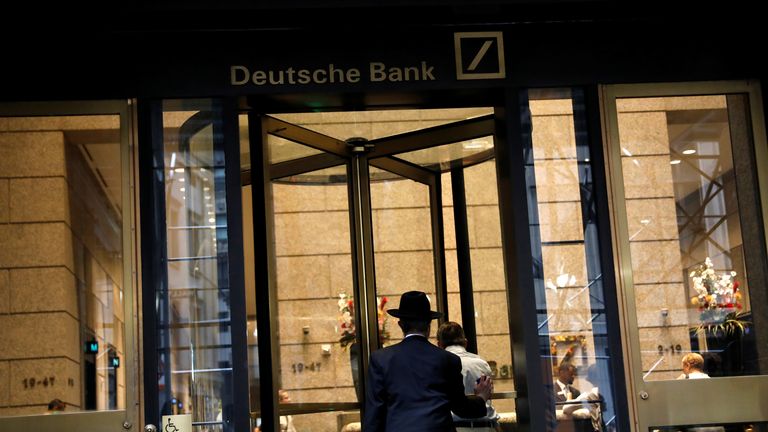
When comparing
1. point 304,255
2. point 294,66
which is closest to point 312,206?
point 304,255

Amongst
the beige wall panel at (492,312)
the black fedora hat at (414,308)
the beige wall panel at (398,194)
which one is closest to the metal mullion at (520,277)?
the black fedora hat at (414,308)

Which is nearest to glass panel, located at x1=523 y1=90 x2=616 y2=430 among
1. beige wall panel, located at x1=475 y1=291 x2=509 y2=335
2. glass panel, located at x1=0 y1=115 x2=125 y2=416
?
beige wall panel, located at x1=475 y1=291 x2=509 y2=335

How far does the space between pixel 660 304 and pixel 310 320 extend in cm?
256

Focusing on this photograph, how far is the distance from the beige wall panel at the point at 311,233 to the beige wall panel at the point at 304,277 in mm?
57

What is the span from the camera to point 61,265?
18.4 ft

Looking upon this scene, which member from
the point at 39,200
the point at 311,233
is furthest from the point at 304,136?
the point at 39,200

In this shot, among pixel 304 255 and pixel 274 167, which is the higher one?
pixel 274 167

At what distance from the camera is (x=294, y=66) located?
5906 millimetres

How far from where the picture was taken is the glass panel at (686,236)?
5844 millimetres

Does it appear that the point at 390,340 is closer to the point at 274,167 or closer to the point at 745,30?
the point at 274,167

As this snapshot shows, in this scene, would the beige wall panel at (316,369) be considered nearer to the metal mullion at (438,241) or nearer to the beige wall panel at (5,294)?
the metal mullion at (438,241)

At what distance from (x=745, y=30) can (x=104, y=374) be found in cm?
406

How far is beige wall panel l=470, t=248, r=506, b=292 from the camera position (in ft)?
24.0

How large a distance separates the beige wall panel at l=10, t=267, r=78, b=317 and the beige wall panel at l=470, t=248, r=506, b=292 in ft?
9.66
